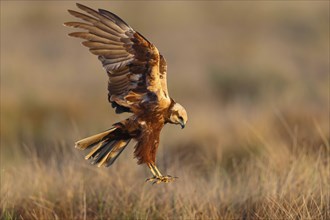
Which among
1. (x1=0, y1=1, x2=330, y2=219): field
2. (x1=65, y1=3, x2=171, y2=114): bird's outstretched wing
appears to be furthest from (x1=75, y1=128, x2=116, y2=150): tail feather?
(x1=0, y1=1, x2=330, y2=219): field

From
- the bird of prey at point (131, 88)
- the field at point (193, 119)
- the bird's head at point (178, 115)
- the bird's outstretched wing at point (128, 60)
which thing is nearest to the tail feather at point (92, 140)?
the bird of prey at point (131, 88)

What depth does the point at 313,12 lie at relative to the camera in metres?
22.8

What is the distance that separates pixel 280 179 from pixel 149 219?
1.01 m

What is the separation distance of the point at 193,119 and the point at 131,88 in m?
5.01

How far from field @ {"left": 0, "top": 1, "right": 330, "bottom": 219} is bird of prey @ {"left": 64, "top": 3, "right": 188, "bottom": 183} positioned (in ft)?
1.95

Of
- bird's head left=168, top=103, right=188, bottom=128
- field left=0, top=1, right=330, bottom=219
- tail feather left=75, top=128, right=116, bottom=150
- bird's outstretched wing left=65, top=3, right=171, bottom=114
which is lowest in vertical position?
field left=0, top=1, right=330, bottom=219

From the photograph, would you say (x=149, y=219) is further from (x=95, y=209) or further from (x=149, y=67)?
(x=149, y=67)

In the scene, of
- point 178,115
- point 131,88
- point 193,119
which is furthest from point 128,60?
point 193,119

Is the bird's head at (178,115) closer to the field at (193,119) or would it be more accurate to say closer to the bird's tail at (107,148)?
the bird's tail at (107,148)

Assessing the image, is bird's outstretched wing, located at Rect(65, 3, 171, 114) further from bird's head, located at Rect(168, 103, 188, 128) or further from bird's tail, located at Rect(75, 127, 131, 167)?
bird's tail, located at Rect(75, 127, 131, 167)

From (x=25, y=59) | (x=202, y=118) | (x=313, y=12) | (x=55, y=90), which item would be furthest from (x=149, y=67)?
(x=313, y=12)

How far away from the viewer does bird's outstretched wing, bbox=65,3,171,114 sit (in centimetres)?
530

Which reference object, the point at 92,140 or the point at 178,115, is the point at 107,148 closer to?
the point at 92,140

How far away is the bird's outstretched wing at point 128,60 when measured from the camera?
5.30 m
